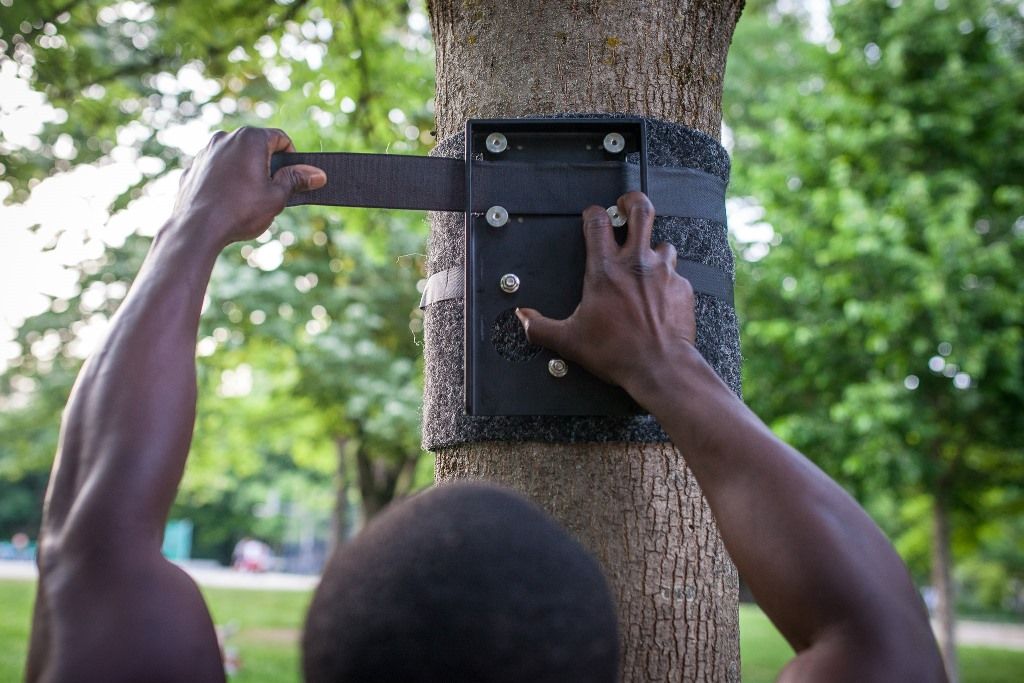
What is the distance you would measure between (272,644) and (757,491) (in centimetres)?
1339

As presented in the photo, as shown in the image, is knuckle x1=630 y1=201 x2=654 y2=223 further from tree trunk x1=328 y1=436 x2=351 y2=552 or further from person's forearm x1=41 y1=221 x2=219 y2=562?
tree trunk x1=328 y1=436 x2=351 y2=552

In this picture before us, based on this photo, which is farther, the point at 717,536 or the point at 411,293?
the point at 411,293

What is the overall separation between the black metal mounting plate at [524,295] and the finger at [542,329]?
3 centimetres

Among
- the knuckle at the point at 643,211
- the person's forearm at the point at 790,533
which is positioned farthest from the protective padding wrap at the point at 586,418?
the person's forearm at the point at 790,533

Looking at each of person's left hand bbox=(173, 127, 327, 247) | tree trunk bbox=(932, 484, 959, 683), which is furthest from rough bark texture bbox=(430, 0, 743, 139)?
tree trunk bbox=(932, 484, 959, 683)

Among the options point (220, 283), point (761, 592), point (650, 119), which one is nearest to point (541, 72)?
point (650, 119)

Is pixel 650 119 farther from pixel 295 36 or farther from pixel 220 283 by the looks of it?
pixel 220 283

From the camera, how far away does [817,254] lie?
33.6 ft

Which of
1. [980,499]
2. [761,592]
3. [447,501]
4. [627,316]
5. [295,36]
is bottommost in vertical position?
[980,499]

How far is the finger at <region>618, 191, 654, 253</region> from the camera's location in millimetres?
1736

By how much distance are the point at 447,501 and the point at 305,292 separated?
38.9 ft

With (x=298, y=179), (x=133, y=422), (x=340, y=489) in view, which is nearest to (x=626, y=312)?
(x=298, y=179)

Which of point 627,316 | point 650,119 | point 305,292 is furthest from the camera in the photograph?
point 305,292

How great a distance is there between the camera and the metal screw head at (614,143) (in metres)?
1.86
